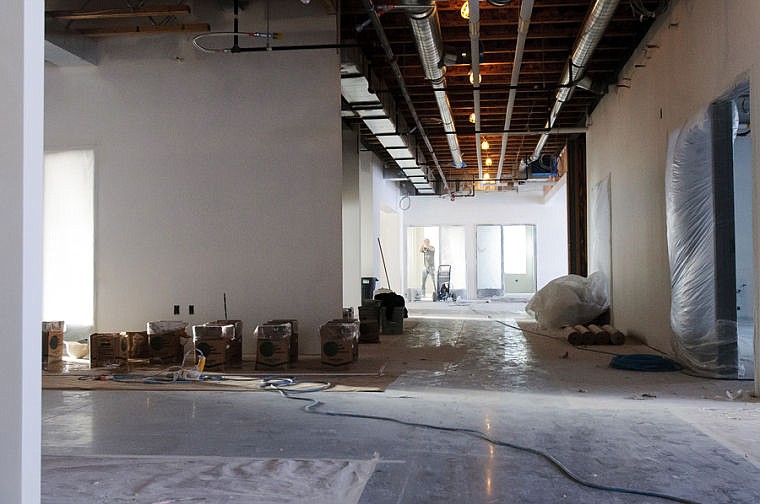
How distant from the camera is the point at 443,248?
20.1 meters

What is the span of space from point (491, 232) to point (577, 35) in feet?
39.8

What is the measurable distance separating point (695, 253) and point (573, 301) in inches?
147

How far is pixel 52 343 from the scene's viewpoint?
6801 millimetres

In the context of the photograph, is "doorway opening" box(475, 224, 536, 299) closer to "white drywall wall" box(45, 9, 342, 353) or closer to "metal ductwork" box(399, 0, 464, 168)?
"metal ductwork" box(399, 0, 464, 168)

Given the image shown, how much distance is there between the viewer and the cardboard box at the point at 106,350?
21.7ft

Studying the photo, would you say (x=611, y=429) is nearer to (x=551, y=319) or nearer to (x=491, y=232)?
(x=551, y=319)

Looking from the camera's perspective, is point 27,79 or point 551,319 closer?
point 27,79

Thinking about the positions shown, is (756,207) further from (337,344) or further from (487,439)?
(337,344)

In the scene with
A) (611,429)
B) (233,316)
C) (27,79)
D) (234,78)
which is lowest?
(611,429)

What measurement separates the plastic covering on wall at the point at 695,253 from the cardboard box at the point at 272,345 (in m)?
3.49

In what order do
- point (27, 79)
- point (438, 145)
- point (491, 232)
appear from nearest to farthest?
1. point (27, 79)
2. point (438, 145)
3. point (491, 232)

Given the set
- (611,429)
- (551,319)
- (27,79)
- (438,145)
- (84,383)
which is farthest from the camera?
(438,145)

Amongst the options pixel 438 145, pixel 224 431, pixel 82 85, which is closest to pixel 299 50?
pixel 82 85
